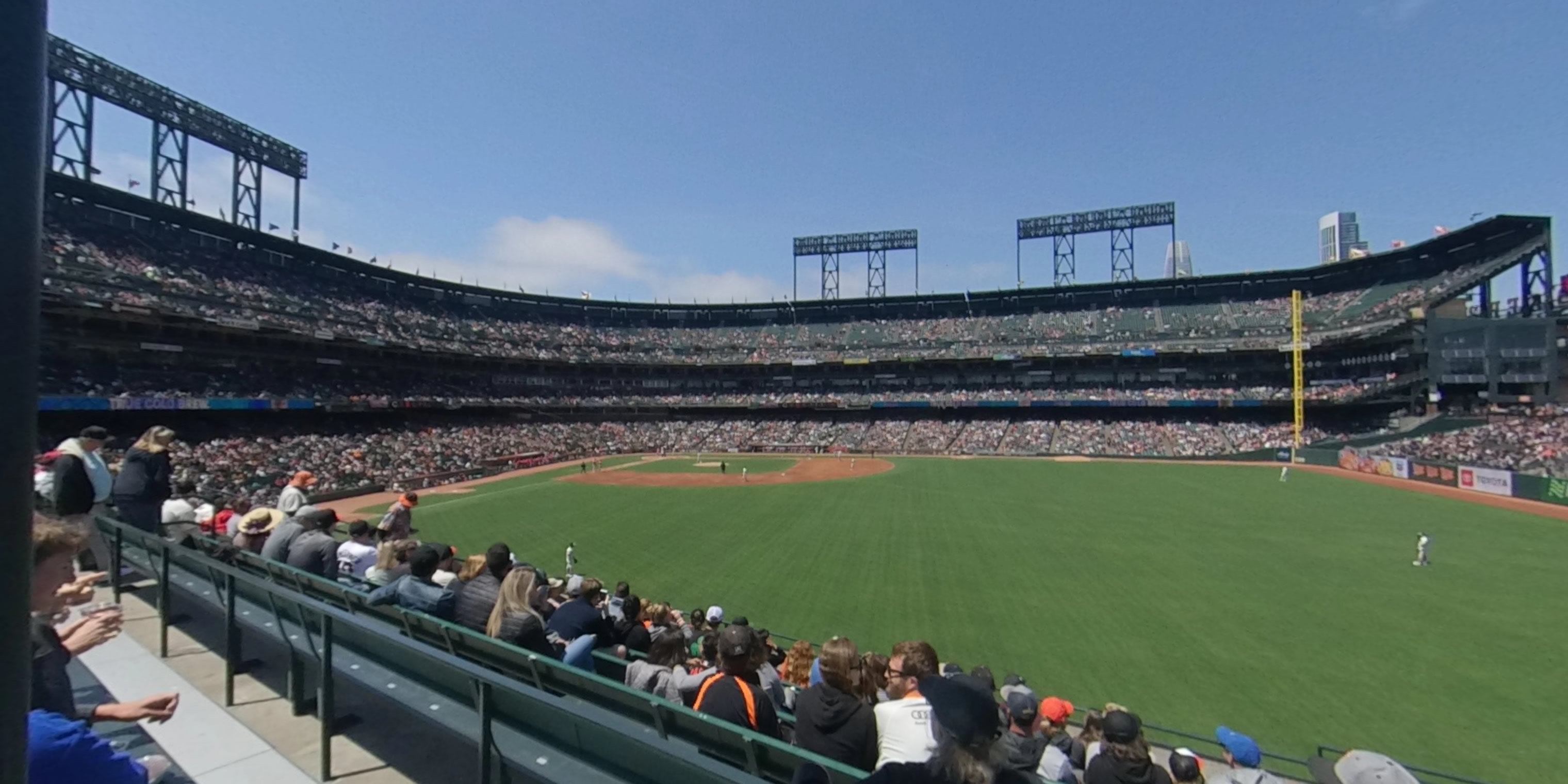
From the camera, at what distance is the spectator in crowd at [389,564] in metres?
7.62

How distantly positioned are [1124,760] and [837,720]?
2780 millimetres

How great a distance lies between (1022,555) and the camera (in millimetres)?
19828

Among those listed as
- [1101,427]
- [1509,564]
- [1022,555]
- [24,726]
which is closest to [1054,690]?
[1022,555]

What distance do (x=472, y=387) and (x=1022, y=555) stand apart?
176ft

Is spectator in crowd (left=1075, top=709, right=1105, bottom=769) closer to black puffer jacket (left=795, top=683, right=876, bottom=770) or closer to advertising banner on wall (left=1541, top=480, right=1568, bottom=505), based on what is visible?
black puffer jacket (left=795, top=683, right=876, bottom=770)

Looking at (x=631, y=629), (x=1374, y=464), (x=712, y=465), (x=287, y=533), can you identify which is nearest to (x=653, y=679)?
(x=631, y=629)

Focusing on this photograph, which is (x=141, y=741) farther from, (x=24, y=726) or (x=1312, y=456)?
(x=1312, y=456)

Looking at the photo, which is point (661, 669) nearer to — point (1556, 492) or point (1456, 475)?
point (1556, 492)

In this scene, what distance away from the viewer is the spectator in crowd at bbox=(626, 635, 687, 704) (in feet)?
19.1

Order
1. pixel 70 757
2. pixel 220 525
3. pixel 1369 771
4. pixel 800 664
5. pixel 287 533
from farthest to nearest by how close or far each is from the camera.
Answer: pixel 220 525
pixel 287 533
pixel 800 664
pixel 1369 771
pixel 70 757

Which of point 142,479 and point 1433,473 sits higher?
point 142,479

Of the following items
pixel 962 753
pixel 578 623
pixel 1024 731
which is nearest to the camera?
pixel 962 753

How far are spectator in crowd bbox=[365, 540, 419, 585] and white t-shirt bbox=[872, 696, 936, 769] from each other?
18.9 ft

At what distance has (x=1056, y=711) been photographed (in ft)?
26.5
